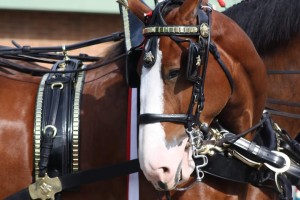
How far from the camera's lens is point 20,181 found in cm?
258

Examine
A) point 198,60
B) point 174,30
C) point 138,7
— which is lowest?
point 198,60

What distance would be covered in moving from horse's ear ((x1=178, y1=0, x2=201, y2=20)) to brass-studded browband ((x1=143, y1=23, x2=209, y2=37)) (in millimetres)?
51

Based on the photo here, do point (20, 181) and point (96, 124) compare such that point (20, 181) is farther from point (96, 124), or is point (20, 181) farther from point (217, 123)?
point (217, 123)

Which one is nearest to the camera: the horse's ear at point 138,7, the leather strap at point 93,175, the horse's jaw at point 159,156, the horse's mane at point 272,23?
the horse's jaw at point 159,156

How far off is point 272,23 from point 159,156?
1.14 m

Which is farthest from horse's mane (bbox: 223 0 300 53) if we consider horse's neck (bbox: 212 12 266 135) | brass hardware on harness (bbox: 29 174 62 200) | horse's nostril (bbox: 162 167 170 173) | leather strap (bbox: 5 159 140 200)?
brass hardware on harness (bbox: 29 174 62 200)

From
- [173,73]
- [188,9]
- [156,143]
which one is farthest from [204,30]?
[156,143]

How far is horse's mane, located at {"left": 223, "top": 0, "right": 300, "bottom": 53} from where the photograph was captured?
2.92 metres

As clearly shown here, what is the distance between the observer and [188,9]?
2184 mm

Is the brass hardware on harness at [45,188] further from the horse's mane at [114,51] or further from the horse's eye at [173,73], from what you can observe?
the horse's eye at [173,73]

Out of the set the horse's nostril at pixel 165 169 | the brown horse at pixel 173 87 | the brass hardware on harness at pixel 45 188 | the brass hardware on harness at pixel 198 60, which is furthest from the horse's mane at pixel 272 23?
the brass hardware on harness at pixel 45 188

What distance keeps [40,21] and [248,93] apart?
20.5 ft

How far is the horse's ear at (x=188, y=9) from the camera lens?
216cm

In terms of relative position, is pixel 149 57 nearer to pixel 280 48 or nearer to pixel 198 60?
pixel 198 60
